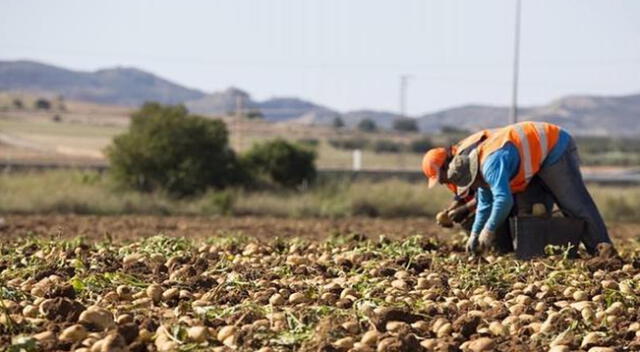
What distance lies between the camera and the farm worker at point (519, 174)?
922 centimetres

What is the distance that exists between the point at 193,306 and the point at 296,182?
837 inches

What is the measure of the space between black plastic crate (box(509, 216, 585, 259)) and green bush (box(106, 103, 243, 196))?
1586 cm

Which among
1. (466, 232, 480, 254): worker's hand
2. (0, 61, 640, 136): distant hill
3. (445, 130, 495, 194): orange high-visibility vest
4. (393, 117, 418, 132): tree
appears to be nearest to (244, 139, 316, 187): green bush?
(445, 130, 495, 194): orange high-visibility vest

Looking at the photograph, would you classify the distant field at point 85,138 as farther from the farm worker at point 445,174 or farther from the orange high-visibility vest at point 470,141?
the orange high-visibility vest at point 470,141

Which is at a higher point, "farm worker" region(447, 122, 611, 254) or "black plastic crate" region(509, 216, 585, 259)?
"farm worker" region(447, 122, 611, 254)

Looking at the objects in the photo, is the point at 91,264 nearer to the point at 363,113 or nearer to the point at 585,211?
the point at 585,211

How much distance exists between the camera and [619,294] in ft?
21.0

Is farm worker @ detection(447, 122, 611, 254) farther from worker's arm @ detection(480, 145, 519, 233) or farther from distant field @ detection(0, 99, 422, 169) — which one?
distant field @ detection(0, 99, 422, 169)

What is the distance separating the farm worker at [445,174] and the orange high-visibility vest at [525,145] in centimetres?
21

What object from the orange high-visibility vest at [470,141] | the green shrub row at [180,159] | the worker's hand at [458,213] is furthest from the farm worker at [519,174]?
the green shrub row at [180,159]

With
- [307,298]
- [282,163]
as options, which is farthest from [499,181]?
[282,163]

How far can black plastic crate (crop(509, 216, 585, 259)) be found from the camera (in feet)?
30.2

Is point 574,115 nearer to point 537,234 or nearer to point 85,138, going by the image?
point 85,138

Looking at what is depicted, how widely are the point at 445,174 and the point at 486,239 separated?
3.26 ft
